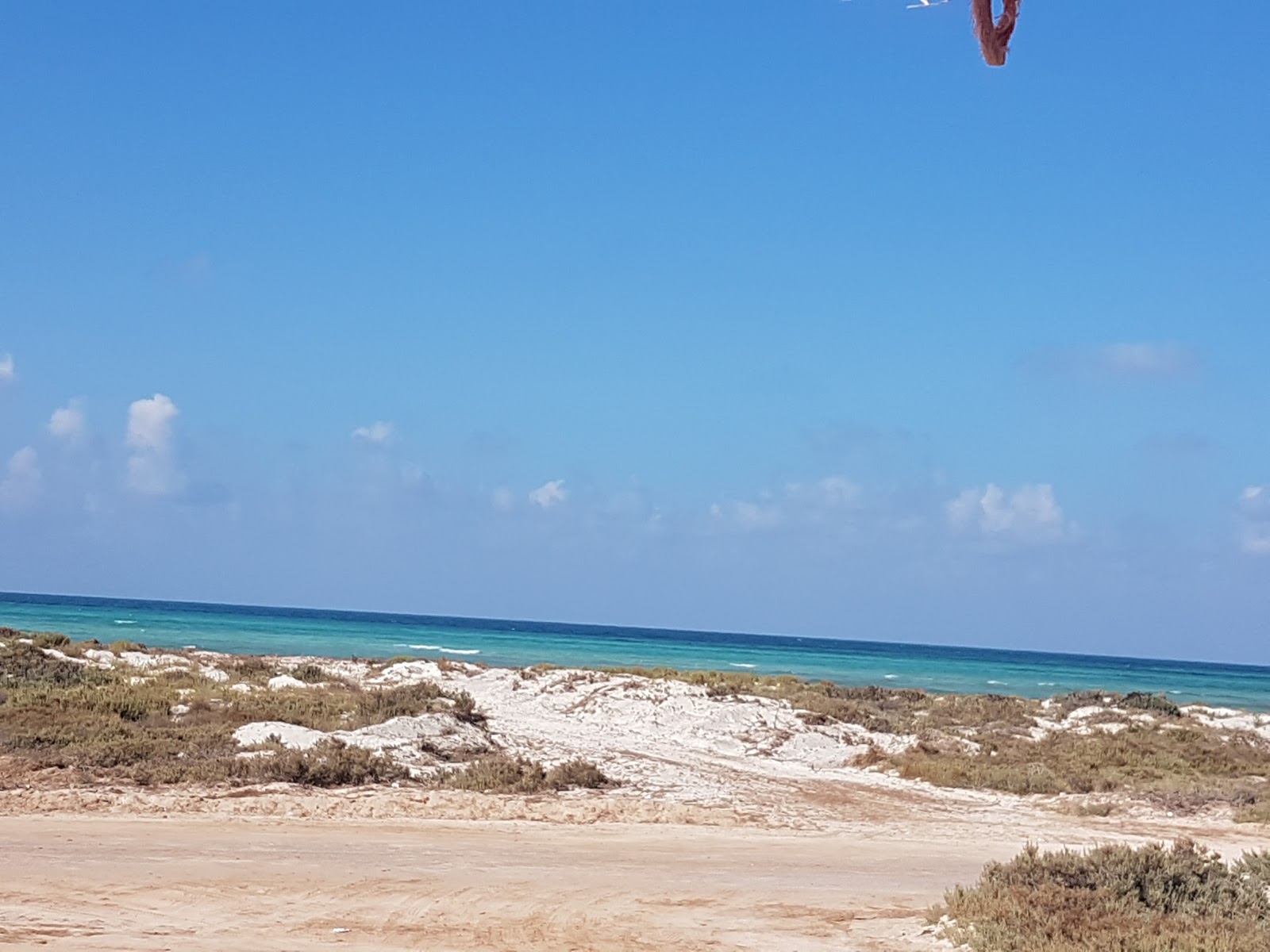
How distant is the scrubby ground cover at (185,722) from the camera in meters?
17.7


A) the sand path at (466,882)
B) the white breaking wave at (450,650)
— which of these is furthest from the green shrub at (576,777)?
the white breaking wave at (450,650)

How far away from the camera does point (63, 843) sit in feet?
42.5

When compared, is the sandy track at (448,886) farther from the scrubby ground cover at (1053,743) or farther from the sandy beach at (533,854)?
the scrubby ground cover at (1053,743)

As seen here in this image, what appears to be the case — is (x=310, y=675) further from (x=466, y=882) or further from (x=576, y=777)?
(x=466, y=882)

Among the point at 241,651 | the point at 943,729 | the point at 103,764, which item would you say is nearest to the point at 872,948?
the point at 103,764

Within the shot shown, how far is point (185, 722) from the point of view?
861 inches

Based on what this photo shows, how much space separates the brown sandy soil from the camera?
10.1 m

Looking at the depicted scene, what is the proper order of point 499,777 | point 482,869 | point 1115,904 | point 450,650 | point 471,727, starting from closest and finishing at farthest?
1. point 1115,904
2. point 482,869
3. point 499,777
4. point 471,727
5. point 450,650

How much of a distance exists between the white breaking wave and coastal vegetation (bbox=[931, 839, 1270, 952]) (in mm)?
63941

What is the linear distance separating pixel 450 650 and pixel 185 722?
2328 inches

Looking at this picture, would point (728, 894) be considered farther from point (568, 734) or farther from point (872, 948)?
point (568, 734)

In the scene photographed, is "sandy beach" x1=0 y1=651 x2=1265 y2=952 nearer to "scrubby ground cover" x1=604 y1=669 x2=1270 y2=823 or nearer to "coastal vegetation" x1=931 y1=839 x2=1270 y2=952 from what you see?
"coastal vegetation" x1=931 y1=839 x2=1270 y2=952

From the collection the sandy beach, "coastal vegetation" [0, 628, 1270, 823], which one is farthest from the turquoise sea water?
the sandy beach

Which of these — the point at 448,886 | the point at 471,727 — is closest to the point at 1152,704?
the point at 471,727
